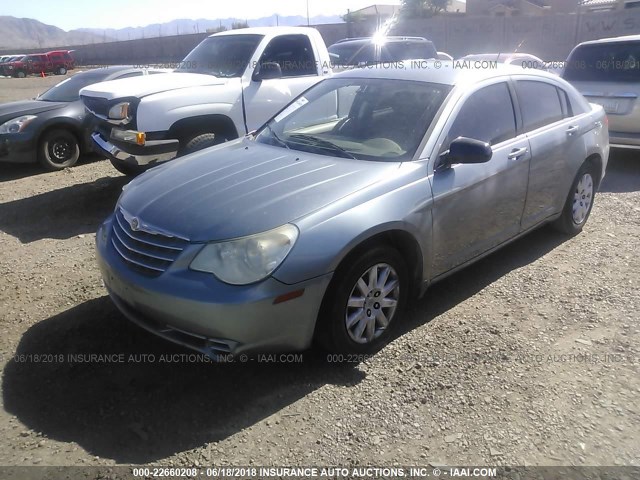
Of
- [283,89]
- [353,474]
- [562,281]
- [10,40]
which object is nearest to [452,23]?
[283,89]

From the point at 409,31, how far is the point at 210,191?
119 ft

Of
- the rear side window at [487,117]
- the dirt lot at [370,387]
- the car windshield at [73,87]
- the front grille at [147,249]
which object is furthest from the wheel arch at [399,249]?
the car windshield at [73,87]

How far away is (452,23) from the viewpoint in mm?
34500

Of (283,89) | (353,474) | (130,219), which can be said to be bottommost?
(353,474)

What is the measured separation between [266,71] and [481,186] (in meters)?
3.84

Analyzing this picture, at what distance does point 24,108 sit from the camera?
330 inches

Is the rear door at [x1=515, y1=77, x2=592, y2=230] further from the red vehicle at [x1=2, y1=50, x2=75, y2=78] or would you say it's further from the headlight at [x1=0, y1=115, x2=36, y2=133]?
the red vehicle at [x1=2, y1=50, x2=75, y2=78]

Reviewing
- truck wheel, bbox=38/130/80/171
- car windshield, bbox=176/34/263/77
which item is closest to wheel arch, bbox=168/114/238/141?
car windshield, bbox=176/34/263/77

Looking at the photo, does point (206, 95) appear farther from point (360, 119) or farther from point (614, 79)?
point (614, 79)

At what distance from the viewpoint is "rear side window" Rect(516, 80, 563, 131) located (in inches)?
174

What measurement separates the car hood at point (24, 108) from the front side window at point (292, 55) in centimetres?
361

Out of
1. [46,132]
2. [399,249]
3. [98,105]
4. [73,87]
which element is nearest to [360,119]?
[399,249]

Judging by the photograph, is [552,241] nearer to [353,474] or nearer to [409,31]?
[353,474]

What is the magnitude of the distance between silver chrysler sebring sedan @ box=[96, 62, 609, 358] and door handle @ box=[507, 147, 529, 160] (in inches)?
0.5
